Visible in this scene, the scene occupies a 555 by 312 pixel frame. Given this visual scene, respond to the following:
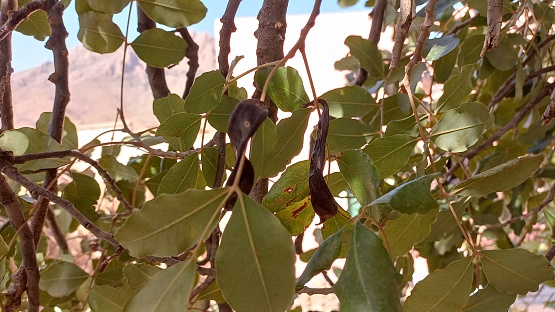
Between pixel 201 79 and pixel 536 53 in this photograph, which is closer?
pixel 201 79

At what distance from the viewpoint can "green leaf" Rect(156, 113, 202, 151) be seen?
0.38m

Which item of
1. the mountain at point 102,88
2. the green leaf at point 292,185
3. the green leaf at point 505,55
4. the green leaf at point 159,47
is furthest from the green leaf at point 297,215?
the mountain at point 102,88

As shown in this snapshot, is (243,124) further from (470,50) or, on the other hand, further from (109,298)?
(470,50)

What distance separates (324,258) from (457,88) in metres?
0.24

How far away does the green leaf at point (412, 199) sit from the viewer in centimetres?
25

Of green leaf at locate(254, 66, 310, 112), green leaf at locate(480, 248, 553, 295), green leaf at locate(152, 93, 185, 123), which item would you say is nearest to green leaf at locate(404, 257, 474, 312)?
green leaf at locate(480, 248, 553, 295)

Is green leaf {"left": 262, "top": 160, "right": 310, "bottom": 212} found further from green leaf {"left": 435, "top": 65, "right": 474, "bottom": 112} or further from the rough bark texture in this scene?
green leaf {"left": 435, "top": 65, "right": 474, "bottom": 112}

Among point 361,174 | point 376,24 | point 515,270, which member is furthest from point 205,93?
point 376,24

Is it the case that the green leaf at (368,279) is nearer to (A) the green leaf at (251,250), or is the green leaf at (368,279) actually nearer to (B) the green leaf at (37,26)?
(A) the green leaf at (251,250)

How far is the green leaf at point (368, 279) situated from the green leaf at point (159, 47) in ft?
0.99

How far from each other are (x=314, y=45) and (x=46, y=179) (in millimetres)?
966

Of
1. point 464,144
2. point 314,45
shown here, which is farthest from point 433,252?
point 314,45

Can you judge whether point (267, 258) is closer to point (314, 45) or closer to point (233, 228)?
point (233, 228)

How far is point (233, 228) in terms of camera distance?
244 millimetres
